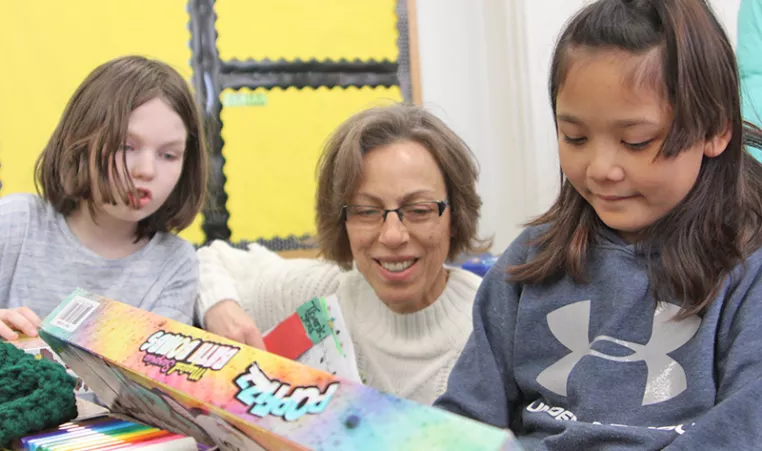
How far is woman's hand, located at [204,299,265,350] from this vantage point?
113cm

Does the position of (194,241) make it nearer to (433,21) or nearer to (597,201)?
(433,21)

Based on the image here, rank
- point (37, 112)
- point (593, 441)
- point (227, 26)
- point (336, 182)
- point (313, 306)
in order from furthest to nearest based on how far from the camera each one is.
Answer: point (227, 26) → point (37, 112) → point (336, 182) → point (313, 306) → point (593, 441)

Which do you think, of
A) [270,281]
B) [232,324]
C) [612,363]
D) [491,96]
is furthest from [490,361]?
[491,96]

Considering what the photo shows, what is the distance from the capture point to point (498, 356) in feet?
2.72

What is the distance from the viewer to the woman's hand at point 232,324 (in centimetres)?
113

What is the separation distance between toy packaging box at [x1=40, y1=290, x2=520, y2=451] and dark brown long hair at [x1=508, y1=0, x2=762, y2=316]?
0.41m

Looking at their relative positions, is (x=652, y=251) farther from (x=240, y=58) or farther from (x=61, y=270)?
(x=240, y=58)

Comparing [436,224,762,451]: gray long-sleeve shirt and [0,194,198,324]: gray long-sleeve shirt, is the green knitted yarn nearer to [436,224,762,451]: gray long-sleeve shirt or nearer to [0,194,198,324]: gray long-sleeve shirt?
[436,224,762,451]: gray long-sleeve shirt

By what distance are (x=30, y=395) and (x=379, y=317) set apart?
0.80 meters

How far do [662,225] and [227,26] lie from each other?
1.78 m

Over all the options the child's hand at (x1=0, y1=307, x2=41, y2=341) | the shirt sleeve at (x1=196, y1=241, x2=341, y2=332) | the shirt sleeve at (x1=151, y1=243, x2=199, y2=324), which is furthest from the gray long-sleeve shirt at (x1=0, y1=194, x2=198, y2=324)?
the child's hand at (x1=0, y1=307, x2=41, y2=341)

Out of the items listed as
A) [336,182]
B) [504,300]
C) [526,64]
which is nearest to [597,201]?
[504,300]

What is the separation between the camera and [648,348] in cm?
71

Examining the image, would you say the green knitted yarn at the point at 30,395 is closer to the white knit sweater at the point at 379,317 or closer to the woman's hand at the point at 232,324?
the woman's hand at the point at 232,324
